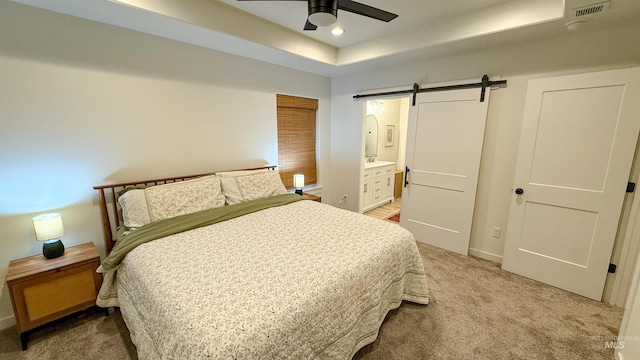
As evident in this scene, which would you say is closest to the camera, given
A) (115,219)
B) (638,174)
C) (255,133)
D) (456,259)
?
(638,174)

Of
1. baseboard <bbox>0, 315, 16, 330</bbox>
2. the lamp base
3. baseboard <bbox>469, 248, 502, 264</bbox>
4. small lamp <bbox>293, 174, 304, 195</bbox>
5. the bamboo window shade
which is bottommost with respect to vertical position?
baseboard <bbox>0, 315, 16, 330</bbox>

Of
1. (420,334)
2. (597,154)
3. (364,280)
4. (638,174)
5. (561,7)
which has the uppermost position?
(561,7)

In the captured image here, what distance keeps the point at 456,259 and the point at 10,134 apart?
163 inches

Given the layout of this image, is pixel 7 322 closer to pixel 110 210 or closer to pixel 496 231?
pixel 110 210

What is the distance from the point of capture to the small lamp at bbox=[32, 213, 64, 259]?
176 cm

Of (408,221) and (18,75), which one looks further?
(408,221)

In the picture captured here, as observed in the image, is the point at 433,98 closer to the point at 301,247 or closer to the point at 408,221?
the point at 408,221

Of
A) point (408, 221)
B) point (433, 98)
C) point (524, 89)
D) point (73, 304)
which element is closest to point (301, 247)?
point (73, 304)

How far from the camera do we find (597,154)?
2.09 m

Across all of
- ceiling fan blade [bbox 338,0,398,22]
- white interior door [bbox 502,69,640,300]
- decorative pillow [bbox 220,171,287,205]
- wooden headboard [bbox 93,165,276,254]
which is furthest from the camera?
decorative pillow [bbox 220,171,287,205]

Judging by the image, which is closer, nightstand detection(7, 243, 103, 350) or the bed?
the bed

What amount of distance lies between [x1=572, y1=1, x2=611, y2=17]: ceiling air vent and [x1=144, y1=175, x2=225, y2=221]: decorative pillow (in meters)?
3.27

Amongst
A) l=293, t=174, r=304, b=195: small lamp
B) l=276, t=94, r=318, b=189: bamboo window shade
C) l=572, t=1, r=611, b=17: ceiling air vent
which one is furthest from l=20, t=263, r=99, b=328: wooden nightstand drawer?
l=572, t=1, r=611, b=17: ceiling air vent

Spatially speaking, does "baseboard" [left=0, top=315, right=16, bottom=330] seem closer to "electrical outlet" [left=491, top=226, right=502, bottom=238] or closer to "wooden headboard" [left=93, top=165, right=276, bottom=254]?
"wooden headboard" [left=93, top=165, right=276, bottom=254]
